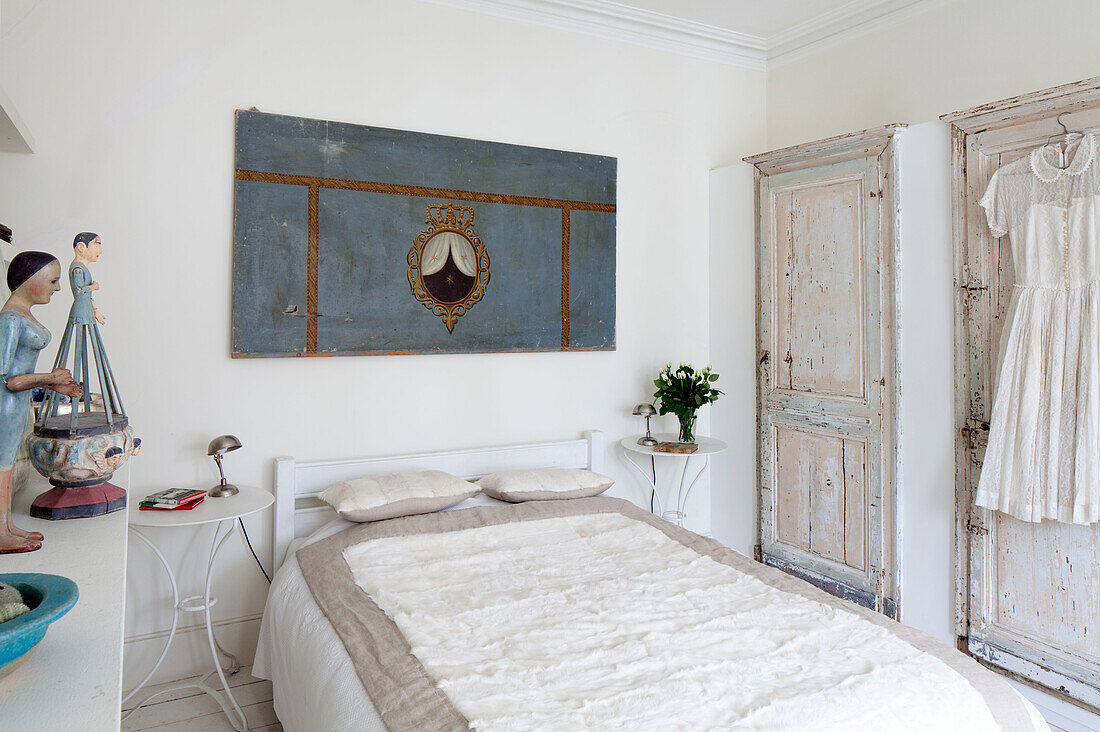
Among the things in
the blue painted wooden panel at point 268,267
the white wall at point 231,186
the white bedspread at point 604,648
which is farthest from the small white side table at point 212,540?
the blue painted wooden panel at point 268,267

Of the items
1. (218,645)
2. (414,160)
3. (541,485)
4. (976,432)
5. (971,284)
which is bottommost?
(218,645)

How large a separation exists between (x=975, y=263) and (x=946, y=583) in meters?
1.26

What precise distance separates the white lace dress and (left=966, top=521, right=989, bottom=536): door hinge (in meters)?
0.16

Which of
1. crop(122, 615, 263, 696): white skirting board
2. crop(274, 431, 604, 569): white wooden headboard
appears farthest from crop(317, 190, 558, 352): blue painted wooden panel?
crop(122, 615, 263, 696): white skirting board

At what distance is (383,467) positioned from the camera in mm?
3037

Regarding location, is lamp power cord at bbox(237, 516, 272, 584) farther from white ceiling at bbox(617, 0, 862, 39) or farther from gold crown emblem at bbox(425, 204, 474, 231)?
white ceiling at bbox(617, 0, 862, 39)

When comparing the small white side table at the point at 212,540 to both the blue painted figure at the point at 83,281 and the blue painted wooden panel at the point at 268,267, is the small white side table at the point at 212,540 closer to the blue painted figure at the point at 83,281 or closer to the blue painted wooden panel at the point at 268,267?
the blue painted wooden panel at the point at 268,267

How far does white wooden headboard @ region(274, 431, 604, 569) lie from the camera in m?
2.85

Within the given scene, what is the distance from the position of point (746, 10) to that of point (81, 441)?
3504 millimetres

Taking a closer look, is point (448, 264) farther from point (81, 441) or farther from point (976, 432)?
point (976, 432)

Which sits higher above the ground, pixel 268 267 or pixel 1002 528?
pixel 268 267

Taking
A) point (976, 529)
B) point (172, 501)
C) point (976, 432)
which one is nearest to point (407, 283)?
point (172, 501)

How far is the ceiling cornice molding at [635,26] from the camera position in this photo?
332 centimetres

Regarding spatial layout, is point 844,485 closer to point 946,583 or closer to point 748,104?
point 946,583
